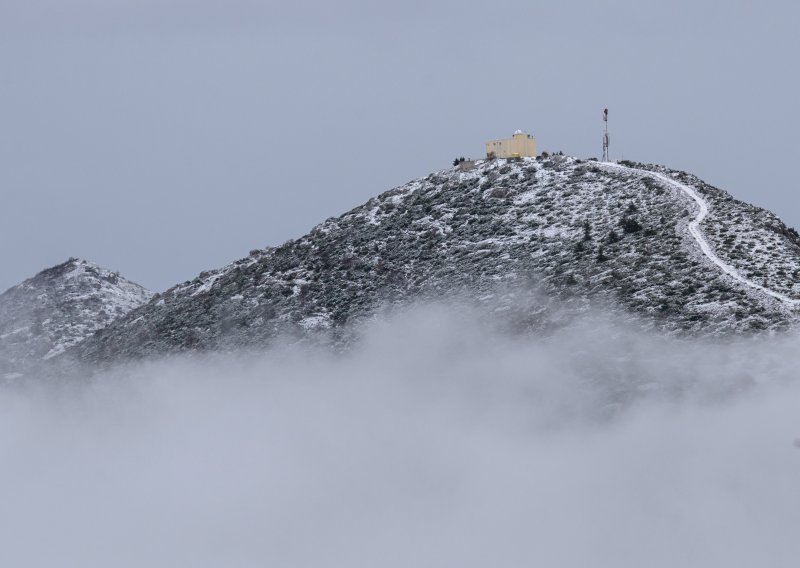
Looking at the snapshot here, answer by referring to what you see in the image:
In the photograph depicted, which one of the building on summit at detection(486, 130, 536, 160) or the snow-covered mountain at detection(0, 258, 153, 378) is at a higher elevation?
the building on summit at detection(486, 130, 536, 160)

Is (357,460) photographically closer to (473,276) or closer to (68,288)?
(473,276)

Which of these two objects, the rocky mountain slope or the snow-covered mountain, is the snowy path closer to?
the rocky mountain slope

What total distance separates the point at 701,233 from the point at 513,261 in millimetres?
13395

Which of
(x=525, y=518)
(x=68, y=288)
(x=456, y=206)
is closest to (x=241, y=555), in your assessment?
(x=525, y=518)

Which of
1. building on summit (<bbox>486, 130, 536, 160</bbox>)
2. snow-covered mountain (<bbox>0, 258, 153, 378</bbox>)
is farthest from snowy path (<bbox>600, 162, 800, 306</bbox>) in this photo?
snow-covered mountain (<bbox>0, 258, 153, 378</bbox>)

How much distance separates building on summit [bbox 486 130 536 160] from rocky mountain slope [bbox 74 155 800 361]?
109cm

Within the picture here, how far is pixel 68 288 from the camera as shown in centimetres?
14462

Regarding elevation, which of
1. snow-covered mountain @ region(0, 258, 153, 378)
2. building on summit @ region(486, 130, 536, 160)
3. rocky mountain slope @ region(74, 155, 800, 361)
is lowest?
snow-covered mountain @ region(0, 258, 153, 378)

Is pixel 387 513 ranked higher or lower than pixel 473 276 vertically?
lower

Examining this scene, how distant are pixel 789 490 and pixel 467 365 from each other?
29.7 m

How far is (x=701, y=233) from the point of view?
346 feet

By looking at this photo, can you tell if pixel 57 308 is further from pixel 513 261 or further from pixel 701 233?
pixel 701 233

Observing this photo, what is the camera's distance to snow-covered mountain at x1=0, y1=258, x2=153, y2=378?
135 meters

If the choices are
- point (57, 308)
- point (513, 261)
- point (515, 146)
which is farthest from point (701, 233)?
point (57, 308)
